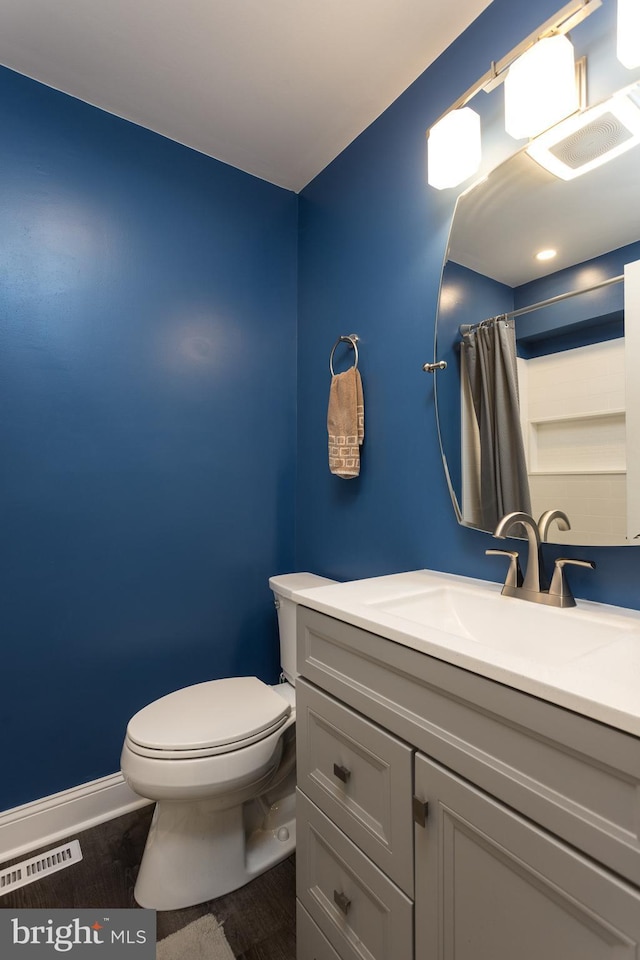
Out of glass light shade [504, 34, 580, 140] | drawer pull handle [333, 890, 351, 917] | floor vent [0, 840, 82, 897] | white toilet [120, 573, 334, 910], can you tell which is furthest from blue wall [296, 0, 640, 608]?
floor vent [0, 840, 82, 897]

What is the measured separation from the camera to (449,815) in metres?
0.73

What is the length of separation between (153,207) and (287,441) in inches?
40.2

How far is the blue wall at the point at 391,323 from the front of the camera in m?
1.33

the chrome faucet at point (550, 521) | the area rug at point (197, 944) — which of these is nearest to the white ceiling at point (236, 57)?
the chrome faucet at point (550, 521)

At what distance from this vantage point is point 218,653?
1.85 metres

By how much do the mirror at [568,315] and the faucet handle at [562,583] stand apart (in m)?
0.05

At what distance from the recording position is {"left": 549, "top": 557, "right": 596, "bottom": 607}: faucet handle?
3.35ft

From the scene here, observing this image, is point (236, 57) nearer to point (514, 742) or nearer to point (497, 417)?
point (497, 417)

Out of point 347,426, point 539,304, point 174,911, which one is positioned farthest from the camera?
point 347,426

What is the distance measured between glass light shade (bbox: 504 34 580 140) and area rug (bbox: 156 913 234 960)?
6.88 ft

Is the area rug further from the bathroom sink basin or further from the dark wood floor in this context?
the bathroom sink basin

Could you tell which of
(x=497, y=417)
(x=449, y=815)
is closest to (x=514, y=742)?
(x=449, y=815)

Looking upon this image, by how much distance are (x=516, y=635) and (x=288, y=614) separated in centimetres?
93

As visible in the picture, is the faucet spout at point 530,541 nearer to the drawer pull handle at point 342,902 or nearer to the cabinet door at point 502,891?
the cabinet door at point 502,891
